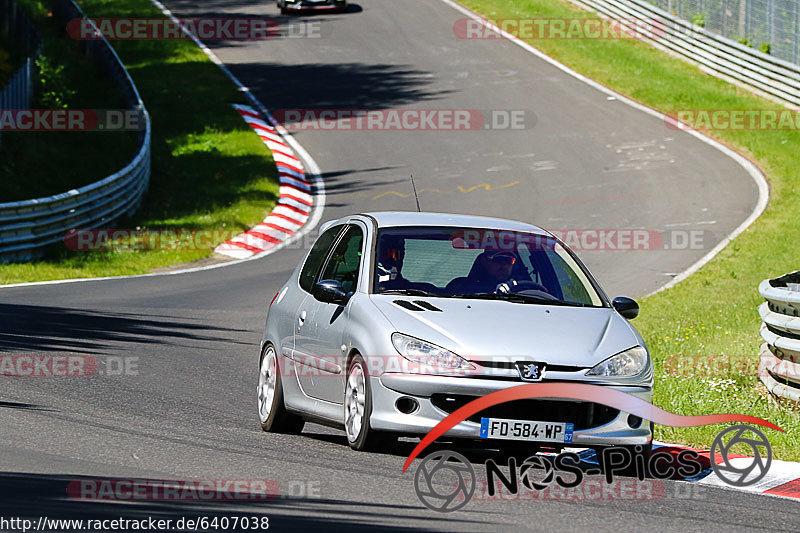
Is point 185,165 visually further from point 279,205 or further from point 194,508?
point 194,508

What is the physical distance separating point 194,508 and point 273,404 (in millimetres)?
3018

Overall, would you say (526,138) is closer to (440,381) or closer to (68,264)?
(68,264)

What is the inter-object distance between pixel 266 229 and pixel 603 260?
7.27 metres

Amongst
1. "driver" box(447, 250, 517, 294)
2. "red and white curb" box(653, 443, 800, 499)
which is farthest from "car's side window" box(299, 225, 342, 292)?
"red and white curb" box(653, 443, 800, 499)

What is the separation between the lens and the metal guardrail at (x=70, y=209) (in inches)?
861

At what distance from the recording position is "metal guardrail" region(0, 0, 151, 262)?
2188 cm

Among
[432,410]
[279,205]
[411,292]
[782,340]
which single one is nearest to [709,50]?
[279,205]

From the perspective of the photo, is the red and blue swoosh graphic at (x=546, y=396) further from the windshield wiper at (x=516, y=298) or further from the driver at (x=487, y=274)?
the driver at (x=487, y=274)

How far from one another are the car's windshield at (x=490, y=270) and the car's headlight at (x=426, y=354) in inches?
29.4

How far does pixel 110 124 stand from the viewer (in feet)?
104

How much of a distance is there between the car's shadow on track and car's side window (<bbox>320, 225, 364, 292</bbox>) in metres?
2.52

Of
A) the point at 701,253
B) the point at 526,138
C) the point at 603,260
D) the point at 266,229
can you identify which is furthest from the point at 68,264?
the point at 526,138

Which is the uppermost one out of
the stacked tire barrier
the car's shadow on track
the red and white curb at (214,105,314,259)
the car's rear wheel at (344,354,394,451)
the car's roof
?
the car's roof

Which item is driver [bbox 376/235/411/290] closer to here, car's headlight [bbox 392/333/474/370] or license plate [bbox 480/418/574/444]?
car's headlight [bbox 392/333/474/370]
